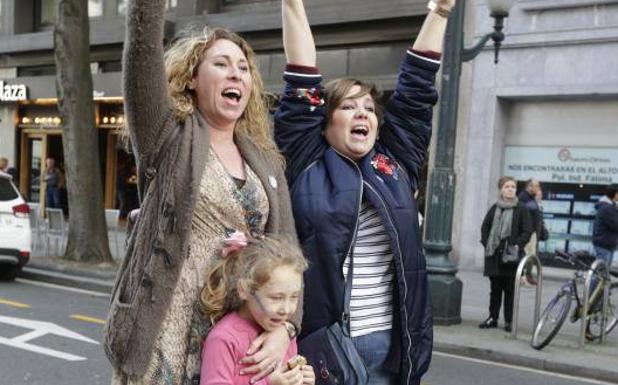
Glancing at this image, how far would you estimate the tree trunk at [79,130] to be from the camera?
11.7 metres

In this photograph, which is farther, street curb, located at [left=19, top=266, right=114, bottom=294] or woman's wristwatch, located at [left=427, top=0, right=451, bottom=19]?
street curb, located at [left=19, top=266, right=114, bottom=294]

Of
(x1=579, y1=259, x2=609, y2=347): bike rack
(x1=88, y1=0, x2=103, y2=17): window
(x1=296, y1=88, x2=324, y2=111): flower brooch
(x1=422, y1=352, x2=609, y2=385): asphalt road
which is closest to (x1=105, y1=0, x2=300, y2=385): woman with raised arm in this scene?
(x1=296, y1=88, x2=324, y2=111): flower brooch

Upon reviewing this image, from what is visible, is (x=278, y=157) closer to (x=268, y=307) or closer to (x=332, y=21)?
(x=268, y=307)

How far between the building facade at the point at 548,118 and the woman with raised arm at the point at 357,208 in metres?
11.2

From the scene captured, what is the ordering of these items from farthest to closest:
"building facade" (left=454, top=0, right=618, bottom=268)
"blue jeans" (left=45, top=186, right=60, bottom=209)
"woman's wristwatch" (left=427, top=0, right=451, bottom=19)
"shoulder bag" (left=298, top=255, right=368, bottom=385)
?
"blue jeans" (left=45, top=186, right=60, bottom=209)
"building facade" (left=454, top=0, right=618, bottom=268)
"woman's wristwatch" (left=427, top=0, right=451, bottom=19)
"shoulder bag" (left=298, top=255, right=368, bottom=385)

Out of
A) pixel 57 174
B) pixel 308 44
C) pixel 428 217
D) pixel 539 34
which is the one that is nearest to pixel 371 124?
pixel 308 44

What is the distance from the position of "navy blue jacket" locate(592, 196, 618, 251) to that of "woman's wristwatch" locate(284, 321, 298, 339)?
926 cm

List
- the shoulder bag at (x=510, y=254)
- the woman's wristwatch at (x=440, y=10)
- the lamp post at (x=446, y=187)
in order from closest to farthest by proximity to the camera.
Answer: the woman's wristwatch at (x=440, y=10) < the shoulder bag at (x=510, y=254) < the lamp post at (x=446, y=187)

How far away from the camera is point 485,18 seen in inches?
543

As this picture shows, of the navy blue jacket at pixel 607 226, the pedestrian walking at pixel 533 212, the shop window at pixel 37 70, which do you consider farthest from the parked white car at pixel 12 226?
the shop window at pixel 37 70

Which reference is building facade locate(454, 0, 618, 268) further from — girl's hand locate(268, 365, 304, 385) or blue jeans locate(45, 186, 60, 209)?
girl's hand locate(268, 365, 304, 385)

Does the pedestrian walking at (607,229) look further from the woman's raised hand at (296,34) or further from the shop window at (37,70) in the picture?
the shop window at (37,70)

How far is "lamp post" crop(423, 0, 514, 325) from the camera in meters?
8.36

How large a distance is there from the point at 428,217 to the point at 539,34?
6212 millimetres
